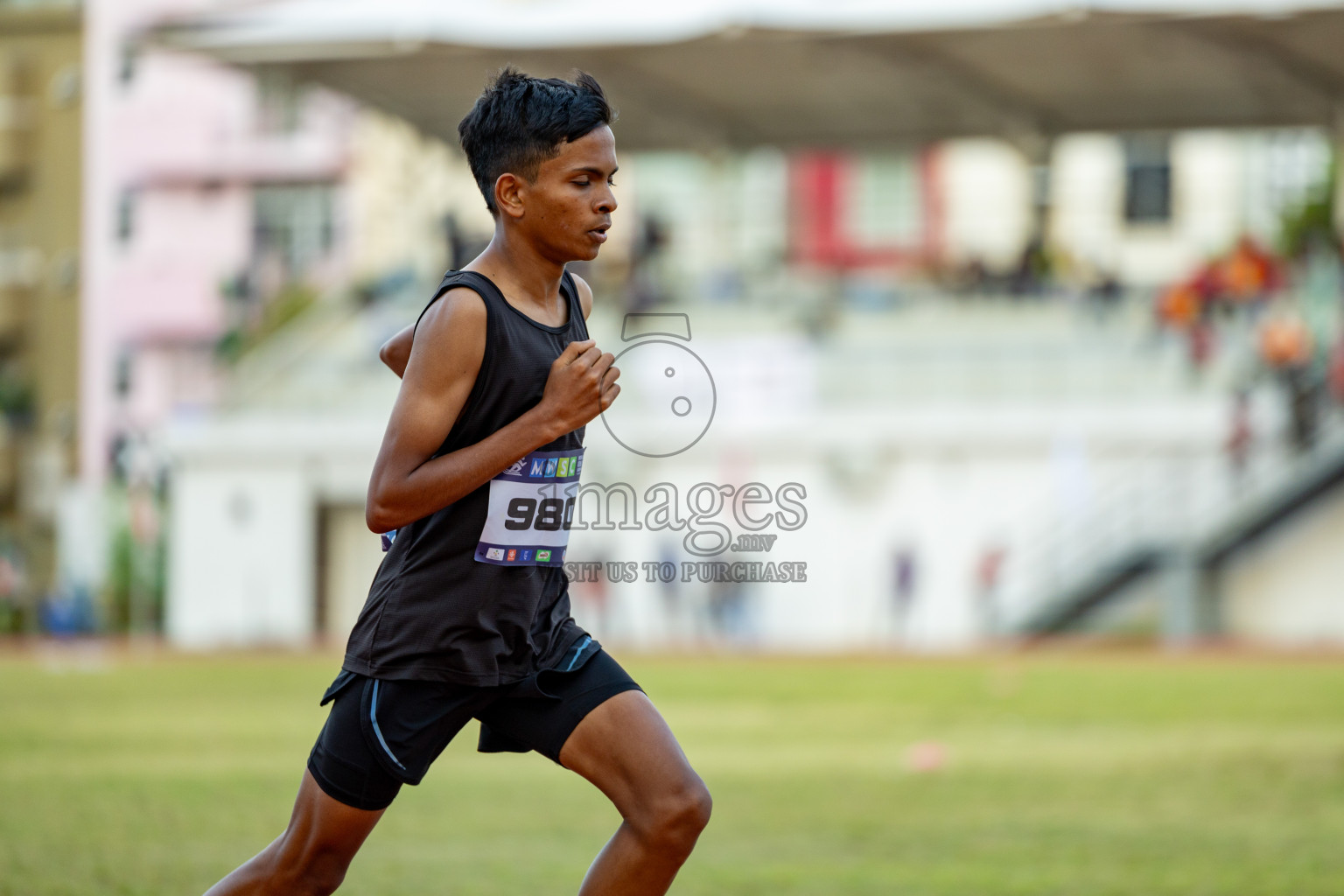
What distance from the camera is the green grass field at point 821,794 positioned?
7578 mm

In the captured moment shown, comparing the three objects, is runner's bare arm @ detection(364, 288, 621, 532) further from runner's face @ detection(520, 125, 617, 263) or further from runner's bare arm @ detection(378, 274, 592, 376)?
runner's bare arm @ detection(378, 274, 592, 376)

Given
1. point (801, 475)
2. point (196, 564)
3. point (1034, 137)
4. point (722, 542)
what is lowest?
point (196, 564)

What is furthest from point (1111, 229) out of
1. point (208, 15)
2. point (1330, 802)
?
point (1330, 802)

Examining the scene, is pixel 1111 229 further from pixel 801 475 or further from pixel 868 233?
pixel 801 475

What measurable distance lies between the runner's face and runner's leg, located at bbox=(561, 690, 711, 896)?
98 centimetres

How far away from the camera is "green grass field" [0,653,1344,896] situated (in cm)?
758

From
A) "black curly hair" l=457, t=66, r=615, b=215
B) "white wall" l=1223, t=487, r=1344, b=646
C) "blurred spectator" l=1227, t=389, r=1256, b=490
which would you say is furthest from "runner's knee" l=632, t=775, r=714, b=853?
"white wall" l=1223, t=487, r=1344, b=646

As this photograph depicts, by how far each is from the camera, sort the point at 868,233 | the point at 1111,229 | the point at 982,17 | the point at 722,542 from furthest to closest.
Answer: the point at 868,233 → the point at 1111,229 → the point at 982,17 → the point at 722,542

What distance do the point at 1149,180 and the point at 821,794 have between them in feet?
114

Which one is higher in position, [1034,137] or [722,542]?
[1034,137]

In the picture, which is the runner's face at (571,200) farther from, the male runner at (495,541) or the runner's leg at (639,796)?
the runner's leg at (639,796)

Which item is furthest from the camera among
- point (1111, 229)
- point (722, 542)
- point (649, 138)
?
point (1111, 229)

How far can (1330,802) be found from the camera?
954cm

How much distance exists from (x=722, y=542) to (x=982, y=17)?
2255 centimetres
